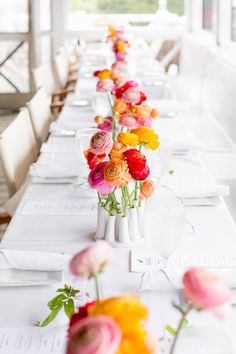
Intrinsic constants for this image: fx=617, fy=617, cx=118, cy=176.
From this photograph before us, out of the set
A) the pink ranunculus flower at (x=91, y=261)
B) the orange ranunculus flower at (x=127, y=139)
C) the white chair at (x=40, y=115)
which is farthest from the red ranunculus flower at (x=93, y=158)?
the white chair at (x=40, y=115)

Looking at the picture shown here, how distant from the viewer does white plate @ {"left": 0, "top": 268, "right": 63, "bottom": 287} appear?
4.91 feet

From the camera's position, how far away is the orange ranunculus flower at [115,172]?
4.84ft

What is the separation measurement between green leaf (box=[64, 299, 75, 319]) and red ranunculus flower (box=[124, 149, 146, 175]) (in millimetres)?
373

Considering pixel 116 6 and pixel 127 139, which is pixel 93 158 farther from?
pixel 116 6

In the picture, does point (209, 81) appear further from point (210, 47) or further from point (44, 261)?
point (44, 261)

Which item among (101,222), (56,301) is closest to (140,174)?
(101,222)

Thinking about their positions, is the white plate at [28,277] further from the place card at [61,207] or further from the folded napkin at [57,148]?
the folded napkin at [57,148]

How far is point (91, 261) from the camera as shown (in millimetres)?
710

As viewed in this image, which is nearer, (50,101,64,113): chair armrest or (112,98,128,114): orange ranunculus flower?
(112,98,128,114): orange ranunculus flower

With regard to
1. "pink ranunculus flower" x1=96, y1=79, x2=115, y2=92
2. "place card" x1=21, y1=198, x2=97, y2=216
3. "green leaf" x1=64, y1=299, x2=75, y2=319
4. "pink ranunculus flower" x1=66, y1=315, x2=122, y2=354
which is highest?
"pink ranunculus flower" x1=66, y1=315, x2=122, y2=354

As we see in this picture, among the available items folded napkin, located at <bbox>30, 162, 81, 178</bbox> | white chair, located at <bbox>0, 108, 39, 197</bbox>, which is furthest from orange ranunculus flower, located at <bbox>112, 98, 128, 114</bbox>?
white chair, located at <bbox>0, 108, 39, 197</bbox>

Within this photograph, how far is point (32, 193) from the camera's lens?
7.27ft

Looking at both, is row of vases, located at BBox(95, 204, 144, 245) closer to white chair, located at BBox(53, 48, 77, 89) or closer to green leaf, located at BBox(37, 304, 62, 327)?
green leaf, located at BBox(37, 304, 62, 327)

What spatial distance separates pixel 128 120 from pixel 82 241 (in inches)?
21.3
